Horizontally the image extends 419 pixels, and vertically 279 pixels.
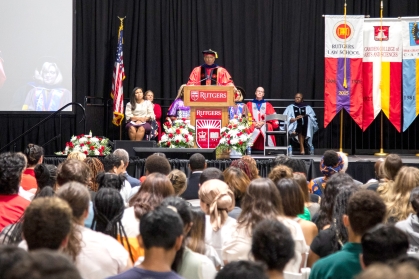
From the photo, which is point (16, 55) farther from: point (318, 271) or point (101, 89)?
point (318, 271)

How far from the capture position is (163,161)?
20.2 feet

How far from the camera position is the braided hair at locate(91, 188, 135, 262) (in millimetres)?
3613

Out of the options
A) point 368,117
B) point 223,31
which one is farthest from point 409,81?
point 223,31

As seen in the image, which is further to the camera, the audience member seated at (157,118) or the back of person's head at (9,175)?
the audience member seated at (157,118)

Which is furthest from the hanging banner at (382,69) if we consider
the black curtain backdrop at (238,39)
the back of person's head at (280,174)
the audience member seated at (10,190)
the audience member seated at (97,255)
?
the audience member seated at (97,255)

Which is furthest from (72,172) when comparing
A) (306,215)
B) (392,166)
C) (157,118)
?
(157,118)

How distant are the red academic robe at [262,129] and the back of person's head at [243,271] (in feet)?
37.4

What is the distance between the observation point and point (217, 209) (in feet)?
13.5

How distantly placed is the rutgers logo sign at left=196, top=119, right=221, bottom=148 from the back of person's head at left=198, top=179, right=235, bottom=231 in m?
7.03

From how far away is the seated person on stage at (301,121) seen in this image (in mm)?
14320

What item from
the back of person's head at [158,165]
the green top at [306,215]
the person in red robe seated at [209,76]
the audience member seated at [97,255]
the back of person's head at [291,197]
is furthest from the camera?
the person in red robe seated at [209,76]

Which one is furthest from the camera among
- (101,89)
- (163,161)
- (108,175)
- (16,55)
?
(101,89)

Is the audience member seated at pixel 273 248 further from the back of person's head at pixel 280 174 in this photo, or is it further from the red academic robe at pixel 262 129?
the red academic robe at pixel 262 129

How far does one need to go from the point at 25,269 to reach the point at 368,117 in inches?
534
